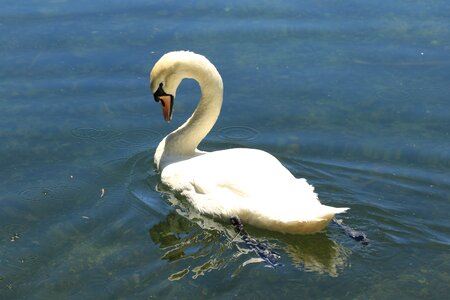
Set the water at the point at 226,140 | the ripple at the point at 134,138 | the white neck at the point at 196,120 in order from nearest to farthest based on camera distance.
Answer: the water at the point at 226,140 < the white neck at the point at 196,120 < the ripple at the point at 134,138

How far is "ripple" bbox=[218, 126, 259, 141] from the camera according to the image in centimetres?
953

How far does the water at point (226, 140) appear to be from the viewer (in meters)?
7.28

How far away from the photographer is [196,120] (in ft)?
29.8

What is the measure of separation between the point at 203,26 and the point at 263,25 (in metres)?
0.71

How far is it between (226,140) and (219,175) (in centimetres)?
151

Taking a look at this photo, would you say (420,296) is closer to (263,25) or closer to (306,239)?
(306,239)

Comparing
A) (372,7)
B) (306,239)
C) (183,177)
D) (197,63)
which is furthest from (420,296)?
(372,7)

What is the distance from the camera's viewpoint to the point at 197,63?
887 cm

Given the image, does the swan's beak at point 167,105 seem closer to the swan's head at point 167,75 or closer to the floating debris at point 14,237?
the swan's head at point 167,75

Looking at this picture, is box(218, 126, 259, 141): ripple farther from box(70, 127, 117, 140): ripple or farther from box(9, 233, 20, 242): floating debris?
box(9, 233, 20, 242): floating debris

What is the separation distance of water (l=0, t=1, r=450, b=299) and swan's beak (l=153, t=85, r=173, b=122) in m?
0.43

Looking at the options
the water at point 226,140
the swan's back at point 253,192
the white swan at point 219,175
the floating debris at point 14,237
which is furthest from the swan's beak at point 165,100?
the floating debris at point 14,237

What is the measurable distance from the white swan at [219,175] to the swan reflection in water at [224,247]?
108 mm

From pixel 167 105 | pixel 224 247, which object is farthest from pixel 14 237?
pixel 167 105
